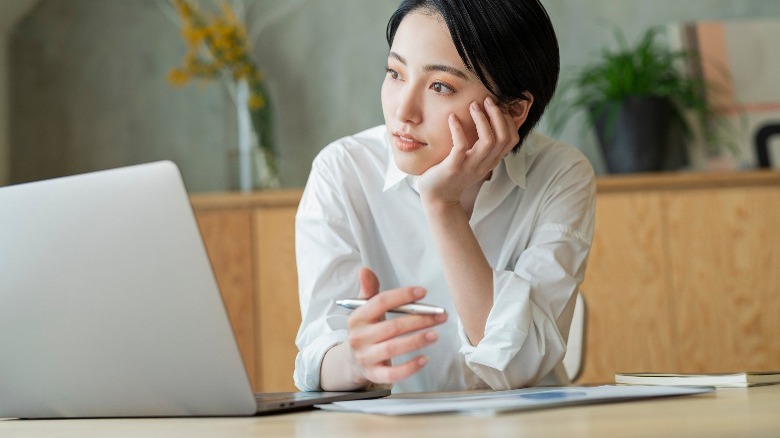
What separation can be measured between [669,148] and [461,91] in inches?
68.1

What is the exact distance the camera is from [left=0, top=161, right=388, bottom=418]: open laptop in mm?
827

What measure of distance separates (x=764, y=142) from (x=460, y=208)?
192 centimetres

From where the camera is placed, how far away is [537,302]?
4.33ft

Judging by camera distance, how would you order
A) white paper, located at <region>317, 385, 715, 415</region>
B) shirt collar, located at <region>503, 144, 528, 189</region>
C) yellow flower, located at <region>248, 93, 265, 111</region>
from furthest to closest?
yellow flower, located at <region>248, 93, 265, 111</region> → shirt collar, located at <region>503, 144, 528, 189</region> → white paper, located at <region>317, 385, 715, 415</region>

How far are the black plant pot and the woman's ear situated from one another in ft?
4.44

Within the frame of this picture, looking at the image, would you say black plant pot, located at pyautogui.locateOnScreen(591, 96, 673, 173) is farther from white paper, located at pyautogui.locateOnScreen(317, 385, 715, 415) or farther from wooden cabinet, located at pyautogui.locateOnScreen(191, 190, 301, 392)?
white paper, located at pyautogui.locateOnScreen(317, 385, 715, 415)

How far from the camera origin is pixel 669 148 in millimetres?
2898

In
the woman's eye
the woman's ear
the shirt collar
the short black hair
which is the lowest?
the shirt collar

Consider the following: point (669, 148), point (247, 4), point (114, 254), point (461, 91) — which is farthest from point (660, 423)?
point (247, 4)

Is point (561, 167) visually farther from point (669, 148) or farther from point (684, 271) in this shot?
point (669, 148)

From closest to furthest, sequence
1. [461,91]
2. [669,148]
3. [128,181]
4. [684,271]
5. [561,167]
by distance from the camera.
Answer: [128,181], [461,91], [561,167], [684,271], [669,148]

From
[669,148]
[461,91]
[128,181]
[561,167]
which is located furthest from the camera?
[669,148]

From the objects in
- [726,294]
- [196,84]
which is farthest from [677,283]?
[196,84]

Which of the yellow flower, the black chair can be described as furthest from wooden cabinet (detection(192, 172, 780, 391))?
the yellow flower
